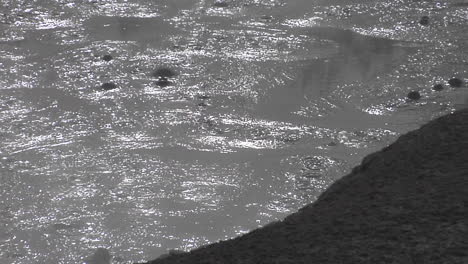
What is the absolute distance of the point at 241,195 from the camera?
7.43m

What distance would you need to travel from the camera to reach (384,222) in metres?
2.82

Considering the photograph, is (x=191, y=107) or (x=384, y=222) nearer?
(x=384, y=222)

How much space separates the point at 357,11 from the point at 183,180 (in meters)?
3.96

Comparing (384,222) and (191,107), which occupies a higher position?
(384,222)

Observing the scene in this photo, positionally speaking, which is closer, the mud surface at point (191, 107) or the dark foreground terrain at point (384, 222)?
the dark foreground terrain at point (384, 222)

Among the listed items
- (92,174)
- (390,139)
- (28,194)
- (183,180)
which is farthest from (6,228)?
(390,139)

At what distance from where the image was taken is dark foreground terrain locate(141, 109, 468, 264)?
8.66ft

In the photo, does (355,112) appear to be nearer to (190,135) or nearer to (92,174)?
(190,135)

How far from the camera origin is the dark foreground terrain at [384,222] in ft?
8.66

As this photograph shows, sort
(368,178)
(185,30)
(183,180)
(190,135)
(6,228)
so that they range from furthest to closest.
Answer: (185,30) → (190,135) → (183,180) → (6,228) → (368,178)

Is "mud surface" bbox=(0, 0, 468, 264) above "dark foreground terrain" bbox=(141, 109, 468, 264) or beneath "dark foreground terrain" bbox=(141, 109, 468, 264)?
beneath

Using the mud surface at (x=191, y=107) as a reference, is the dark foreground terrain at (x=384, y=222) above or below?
above

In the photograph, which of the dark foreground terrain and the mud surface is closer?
the dark foreground terrain

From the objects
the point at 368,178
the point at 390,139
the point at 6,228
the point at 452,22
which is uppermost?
the point at 368,178
